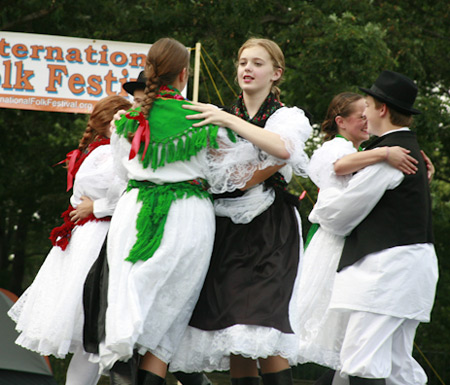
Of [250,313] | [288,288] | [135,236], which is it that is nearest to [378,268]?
[288,288]

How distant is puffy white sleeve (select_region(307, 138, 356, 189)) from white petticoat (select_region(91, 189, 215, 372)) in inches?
40.4

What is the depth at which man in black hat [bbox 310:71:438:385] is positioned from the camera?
3744mm

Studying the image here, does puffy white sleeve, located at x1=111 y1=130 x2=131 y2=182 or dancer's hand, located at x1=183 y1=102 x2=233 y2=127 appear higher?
dancer's hand, located at x1=183 y1=102 x2=233 y2=127

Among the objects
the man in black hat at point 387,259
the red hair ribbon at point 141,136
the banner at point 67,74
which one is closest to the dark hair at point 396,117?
the man in black hat at point 387,259

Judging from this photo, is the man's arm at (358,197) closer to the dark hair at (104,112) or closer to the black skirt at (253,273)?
the black skirt at (253,273)

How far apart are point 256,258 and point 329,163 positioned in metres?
1.00

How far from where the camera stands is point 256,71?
3.73 metres

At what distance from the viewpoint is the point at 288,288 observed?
3480 mm

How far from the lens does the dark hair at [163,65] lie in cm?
340

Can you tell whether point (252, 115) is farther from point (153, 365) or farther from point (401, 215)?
point (153, 365)

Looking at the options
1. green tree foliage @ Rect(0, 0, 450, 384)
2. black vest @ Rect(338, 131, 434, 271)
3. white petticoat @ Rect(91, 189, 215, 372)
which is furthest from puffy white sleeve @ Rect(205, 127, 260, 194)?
green tree foliage @ Rect(0, 0, 450, 384)

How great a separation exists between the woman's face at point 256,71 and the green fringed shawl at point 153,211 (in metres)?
0.61

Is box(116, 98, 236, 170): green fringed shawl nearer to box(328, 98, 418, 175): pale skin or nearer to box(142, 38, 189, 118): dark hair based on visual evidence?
box(142, 38, 189, 118): dark hair

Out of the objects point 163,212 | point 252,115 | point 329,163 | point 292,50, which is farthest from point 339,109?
point 292,50
